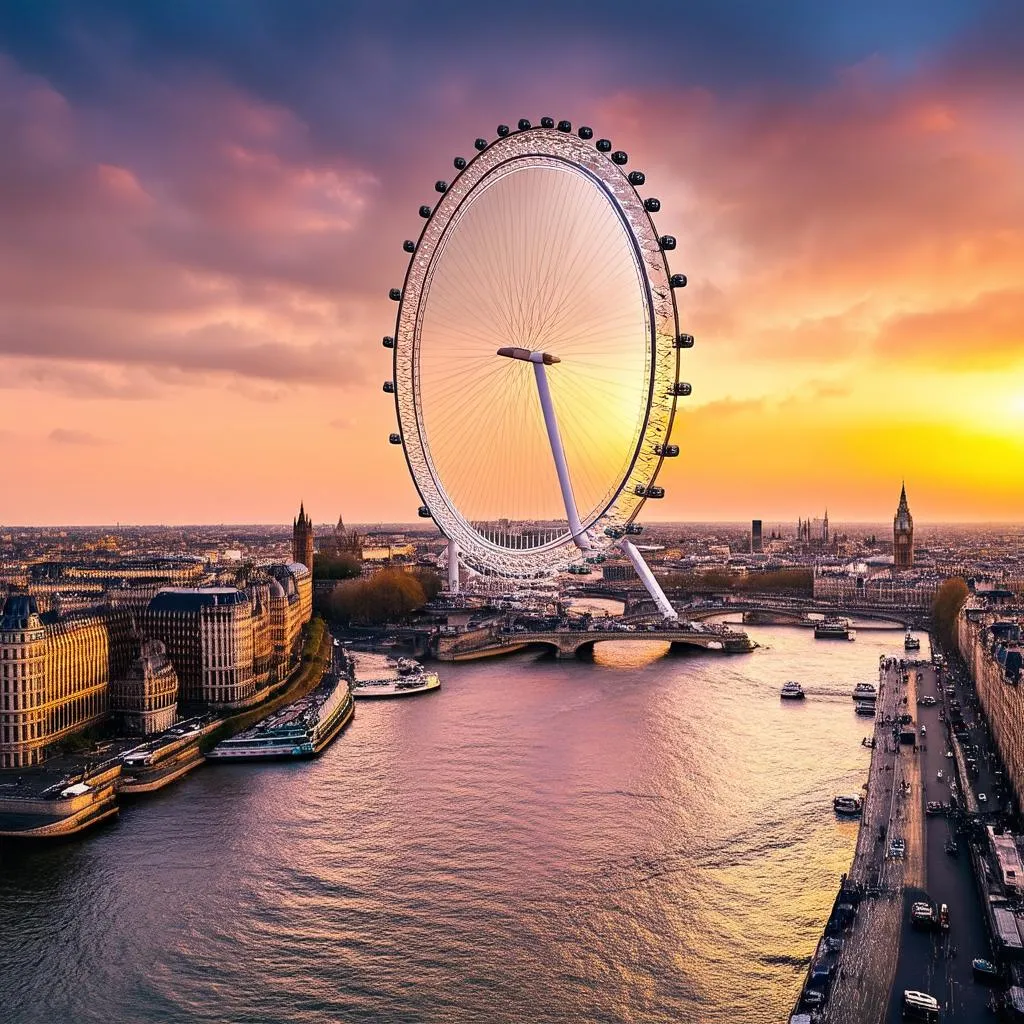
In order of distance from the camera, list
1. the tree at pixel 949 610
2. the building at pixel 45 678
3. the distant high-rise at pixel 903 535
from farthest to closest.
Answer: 1. the distant high-rise at pixel 903 535
2. the tree at pixel 949 610
3. the building at pixel 45 678

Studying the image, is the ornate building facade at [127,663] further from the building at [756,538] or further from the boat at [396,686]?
the building at [756,538]

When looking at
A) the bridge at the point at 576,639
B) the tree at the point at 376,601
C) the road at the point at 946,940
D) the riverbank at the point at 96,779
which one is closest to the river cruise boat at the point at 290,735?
the riverbank at the point at 96,779

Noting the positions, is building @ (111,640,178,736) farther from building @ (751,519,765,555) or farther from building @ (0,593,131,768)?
building @ (751,519,765,555)

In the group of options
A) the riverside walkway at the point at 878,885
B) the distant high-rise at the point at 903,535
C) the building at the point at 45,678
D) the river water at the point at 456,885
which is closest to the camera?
the riverside walkway at the point at 878,885

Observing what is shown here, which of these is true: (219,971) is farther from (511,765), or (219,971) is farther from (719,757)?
(719,757)

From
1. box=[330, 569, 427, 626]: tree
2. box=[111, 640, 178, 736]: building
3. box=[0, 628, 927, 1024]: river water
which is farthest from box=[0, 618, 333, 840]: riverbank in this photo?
box=[330, 569, 427, 626]: tree

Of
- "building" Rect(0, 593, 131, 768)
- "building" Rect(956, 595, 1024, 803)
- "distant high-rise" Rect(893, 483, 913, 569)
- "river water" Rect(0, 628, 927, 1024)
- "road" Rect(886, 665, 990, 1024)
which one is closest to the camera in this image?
"road" Rect(886, 665, 990, 1024)

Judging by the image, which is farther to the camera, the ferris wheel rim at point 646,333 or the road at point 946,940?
the ferris wheel rim at point 646,333
